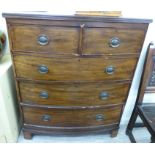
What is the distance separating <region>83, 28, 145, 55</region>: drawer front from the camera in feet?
3.49

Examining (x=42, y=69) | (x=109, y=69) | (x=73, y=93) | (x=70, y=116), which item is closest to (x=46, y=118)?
(x=70, y=116)

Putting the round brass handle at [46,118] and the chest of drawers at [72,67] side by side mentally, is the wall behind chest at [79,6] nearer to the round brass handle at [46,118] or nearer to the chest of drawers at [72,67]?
the chest of drawers at [72,67]

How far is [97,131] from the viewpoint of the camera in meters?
1.59

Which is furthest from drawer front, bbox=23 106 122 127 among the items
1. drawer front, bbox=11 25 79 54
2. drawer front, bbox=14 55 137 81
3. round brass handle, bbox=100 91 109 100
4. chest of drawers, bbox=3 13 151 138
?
drawer front, bbox=11 25 79 54

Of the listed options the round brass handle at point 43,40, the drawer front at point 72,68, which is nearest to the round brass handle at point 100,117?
the drawer front at point 72,68

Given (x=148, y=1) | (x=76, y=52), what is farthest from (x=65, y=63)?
(x=148, y=1)

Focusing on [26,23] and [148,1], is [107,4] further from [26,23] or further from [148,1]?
[26,23]

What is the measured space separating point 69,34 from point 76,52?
122 mm

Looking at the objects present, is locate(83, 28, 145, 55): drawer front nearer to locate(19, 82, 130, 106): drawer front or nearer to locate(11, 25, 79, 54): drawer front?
locate(11, 25, 79, 54): drawer front

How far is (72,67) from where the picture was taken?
3.85 feet

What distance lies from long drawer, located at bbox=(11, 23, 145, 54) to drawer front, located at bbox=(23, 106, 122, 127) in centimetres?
53

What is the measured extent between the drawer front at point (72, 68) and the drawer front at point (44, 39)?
69 mm

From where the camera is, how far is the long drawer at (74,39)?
1.03 meters

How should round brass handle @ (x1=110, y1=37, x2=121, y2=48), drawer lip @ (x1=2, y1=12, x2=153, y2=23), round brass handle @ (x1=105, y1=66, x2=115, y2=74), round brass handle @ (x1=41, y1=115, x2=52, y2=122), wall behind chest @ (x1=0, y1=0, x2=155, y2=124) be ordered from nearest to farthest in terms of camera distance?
drawer lip @ (x1=2, y1=12, x2=153, y2=23) → round brass handle @ (x1=110, y1=37, x2=121, y2=48) → round brass handle @ (x1=105, y1=66, x2=115, y2=74) → wall behind chest @ (x1=0, y1=0, x2=155, y2=124) → round brass handle @ (x1=41, y1=115, x2=52, y2=122)
